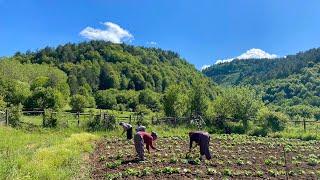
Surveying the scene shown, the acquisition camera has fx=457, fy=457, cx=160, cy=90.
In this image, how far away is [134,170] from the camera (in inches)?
683

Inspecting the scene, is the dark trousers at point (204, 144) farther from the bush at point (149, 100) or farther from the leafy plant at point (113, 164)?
the bush at point (149, 100)

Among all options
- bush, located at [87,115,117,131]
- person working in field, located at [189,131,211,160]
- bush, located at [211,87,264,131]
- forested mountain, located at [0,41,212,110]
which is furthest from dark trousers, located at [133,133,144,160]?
forested mountain, located at [0,41,212,110]

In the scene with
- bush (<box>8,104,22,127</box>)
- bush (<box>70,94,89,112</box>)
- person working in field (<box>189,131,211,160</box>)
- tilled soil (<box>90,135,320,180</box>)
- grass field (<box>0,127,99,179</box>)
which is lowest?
tilled soil (<box>90,135,320,180</box>)

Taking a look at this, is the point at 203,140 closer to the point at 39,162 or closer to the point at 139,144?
the point at 139,144

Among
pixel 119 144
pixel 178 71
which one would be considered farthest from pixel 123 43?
pixel 119 144

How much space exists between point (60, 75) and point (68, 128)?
89.8 meters

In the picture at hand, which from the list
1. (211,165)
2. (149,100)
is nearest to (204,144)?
(211,165)

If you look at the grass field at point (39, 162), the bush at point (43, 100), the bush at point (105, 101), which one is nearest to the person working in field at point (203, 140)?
the grass field at point (39, 162)

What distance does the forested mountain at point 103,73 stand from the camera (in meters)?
118

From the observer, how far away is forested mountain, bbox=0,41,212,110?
118m

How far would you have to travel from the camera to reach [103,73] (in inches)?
6078

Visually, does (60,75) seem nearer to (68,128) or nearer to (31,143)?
(68,128)

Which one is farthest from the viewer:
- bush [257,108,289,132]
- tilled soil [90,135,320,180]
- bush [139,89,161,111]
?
bush [139,89,161,111]

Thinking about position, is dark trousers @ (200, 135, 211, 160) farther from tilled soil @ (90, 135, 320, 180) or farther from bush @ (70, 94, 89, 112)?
bush @ (70, 94, 89, 112)
